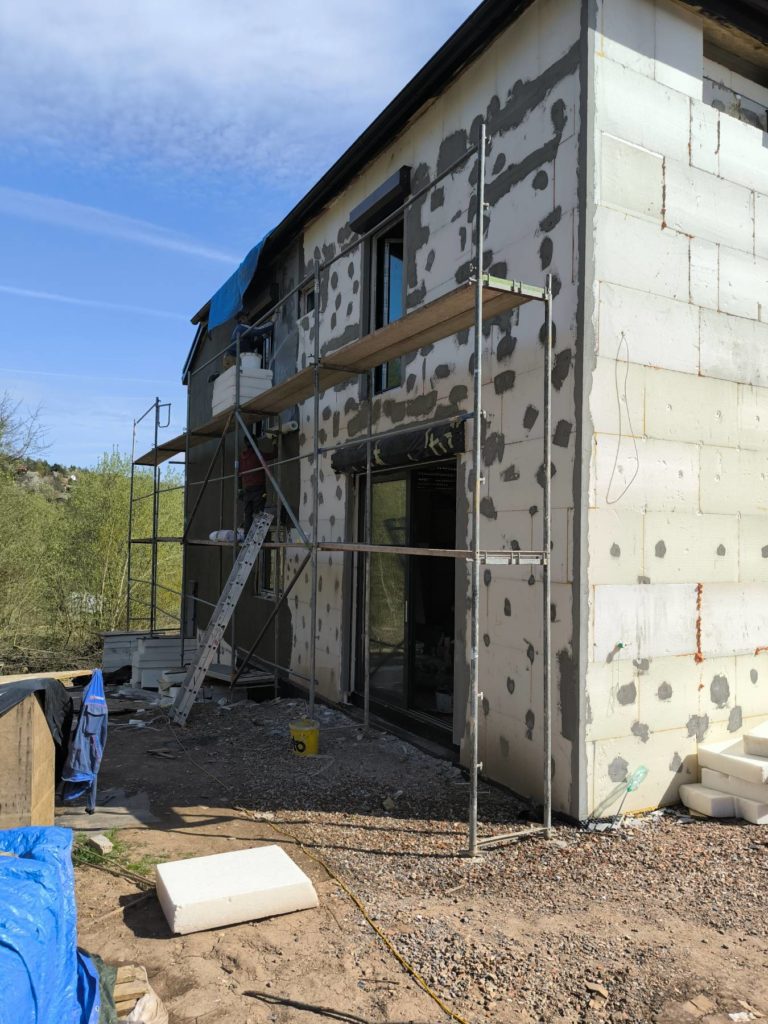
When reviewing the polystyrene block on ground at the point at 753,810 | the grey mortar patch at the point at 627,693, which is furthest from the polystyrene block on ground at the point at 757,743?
the grey mortar patch at the point at 627,693

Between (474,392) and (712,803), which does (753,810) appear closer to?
(712,803)

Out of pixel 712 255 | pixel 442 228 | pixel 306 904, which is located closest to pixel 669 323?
pixel 712 255

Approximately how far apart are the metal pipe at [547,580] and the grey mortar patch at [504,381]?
625mm

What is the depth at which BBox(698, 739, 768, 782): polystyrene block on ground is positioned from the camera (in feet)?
17.9

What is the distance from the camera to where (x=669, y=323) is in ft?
19.3

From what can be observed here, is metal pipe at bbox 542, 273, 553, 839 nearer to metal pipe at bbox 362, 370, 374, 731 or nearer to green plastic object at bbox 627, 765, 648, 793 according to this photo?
green plastic object at bbox 627, 765, 648, 793

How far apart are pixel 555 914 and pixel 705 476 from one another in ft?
12.1

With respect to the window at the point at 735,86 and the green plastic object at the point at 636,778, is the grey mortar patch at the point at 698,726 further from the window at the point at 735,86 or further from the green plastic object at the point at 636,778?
the window at the point at 735,86

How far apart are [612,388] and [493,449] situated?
1187 mm

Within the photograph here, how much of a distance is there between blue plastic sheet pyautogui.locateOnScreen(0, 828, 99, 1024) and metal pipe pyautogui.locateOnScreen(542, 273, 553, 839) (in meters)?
Answer: 3.21

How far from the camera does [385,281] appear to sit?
29.2ft

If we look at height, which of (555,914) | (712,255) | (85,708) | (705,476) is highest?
(712,255)

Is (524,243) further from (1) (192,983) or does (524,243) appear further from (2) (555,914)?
(1) (192,983)

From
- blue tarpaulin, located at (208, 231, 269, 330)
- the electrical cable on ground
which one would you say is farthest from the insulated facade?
blue tarpaulin, located at (208, 231, 269, 330)
